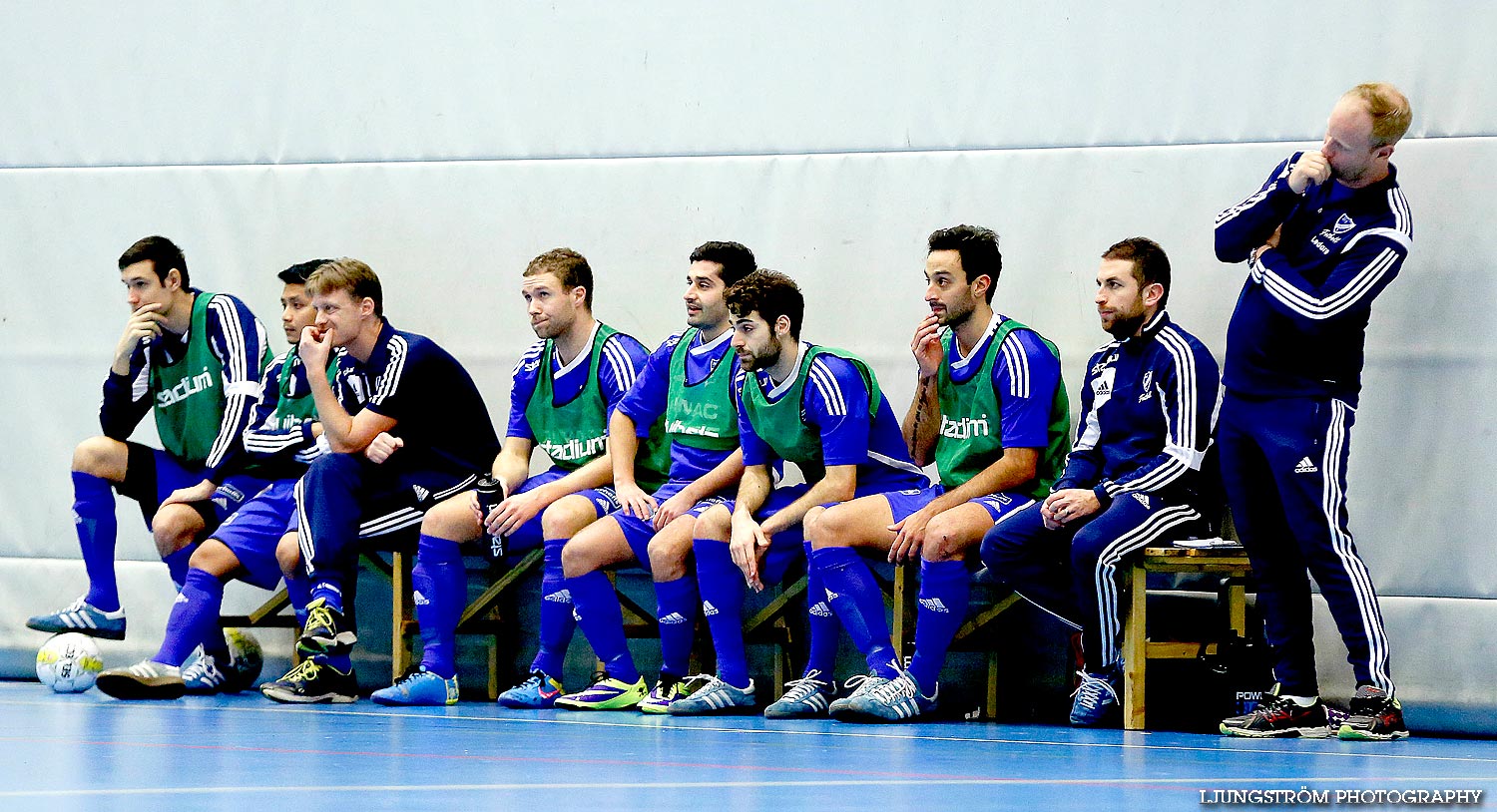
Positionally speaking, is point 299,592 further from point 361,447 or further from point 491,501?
point 491,501

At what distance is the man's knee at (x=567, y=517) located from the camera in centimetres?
617

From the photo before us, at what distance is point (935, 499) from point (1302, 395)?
1.21 metres

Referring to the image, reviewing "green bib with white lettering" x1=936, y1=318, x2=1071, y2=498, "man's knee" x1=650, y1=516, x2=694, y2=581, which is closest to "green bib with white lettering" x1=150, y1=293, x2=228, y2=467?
"man's knee" x1=650, y1=516, x2=694, y2=581

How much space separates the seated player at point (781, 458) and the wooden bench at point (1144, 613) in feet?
2.92

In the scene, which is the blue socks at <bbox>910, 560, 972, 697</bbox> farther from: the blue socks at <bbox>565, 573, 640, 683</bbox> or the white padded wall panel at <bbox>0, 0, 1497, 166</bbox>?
the white padded wall panel at <bbox>0, 0, 1497, 166</bbox>

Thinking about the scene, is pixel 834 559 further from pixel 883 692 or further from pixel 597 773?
pixel 597 773

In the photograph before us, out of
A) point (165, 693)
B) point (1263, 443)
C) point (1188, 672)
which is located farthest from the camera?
point (165, 693)

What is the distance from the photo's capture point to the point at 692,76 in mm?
6961

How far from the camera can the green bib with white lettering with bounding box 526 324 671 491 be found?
6.51 meters

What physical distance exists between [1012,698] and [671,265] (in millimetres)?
2137

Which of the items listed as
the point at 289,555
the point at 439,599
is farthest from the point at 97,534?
the point at 439,599

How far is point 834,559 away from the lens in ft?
18.8

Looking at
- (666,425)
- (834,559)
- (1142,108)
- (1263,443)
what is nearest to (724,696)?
(834,559)

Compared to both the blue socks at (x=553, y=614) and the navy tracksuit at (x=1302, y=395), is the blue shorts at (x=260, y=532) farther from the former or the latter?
the navy tracksuit at (x=1302, y=395)
